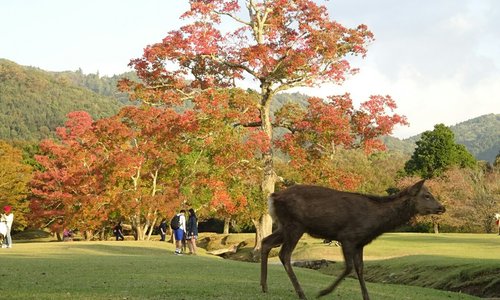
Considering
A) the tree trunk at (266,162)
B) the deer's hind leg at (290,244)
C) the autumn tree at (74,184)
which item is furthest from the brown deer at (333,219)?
the autumn tree at (74,184)

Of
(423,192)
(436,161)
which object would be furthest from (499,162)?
(423,192)

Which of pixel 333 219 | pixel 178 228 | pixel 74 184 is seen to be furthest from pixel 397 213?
pixel 74 184

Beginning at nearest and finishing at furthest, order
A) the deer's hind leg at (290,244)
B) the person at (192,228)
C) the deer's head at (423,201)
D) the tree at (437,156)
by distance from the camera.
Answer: the deer's hind leg at (290,244), the deer's head at (423,201), the person at (192,228), the tree at (437,156)

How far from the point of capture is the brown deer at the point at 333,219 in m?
10.7

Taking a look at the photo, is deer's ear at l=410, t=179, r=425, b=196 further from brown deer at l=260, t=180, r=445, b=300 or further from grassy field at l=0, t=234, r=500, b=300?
grassy field at l=0, t=234, r=500, b=300

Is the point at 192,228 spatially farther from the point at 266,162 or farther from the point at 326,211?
the point at 326,211

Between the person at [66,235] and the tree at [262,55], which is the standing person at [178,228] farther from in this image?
the person at [66,235]

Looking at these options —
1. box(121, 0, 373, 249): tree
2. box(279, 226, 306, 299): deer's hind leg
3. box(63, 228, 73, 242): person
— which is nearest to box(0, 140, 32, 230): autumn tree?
box(63, 228, 73, 242): person

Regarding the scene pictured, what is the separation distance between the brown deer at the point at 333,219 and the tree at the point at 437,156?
6763 centimetres

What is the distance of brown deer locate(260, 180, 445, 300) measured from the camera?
10.7 metres

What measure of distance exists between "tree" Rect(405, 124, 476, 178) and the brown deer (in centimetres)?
6763

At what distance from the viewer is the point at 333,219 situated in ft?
35.1

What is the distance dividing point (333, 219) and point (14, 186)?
6171 cm

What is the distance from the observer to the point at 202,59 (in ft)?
118
